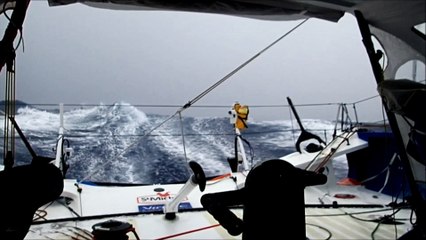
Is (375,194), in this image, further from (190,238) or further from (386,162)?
(190,238)

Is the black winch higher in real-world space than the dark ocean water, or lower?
higher

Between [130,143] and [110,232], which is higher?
[110,232]

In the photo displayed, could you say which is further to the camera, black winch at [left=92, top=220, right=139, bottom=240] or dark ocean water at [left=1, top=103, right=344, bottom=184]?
dark ocean water at [left=1, top=103, right=344, bottom=184]

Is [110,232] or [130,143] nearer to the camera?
[110,232]

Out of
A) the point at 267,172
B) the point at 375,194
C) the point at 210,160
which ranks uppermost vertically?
the point at 267,172

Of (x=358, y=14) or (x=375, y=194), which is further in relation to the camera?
(x=375, y=194)

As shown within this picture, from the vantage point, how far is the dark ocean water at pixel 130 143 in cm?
555

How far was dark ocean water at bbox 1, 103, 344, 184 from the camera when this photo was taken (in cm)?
555

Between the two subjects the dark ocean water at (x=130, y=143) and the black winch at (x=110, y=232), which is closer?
the black winch at (x=110, y=232)

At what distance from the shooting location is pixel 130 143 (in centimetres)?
627

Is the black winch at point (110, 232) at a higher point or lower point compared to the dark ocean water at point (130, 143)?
higher

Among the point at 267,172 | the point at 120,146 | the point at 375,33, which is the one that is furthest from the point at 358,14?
the point at 120,146

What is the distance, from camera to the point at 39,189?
1089mm

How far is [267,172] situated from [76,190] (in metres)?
2.88
